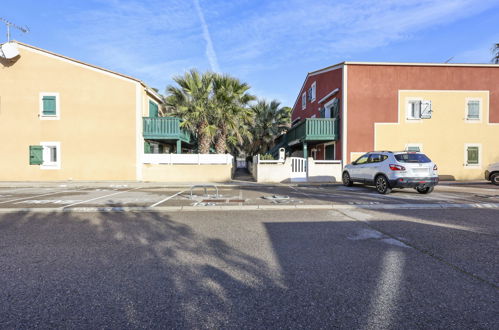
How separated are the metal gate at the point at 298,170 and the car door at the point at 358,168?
3316 mm

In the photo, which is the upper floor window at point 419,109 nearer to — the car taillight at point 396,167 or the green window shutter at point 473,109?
the green window shutter at point 473,109

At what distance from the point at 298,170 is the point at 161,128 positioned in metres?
9.52

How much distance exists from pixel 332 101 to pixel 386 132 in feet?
13.4

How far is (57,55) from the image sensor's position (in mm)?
14562

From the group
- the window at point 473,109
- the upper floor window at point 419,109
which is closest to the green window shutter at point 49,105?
the upper floor window at point 419,109

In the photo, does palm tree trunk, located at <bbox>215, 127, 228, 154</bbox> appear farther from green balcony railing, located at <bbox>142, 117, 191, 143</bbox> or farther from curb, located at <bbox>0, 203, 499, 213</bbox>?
curb, located at <bbox>0, 203, 499, 213</bbox>

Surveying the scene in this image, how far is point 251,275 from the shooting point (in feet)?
9.20

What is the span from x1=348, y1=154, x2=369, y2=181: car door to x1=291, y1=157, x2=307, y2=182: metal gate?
332cm

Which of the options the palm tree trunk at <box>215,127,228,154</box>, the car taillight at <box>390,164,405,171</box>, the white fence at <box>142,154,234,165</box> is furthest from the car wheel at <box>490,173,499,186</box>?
the palm tree trunk at <box>215,127,228,154</box>

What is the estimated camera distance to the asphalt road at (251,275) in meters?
2.02

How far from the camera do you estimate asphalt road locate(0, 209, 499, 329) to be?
2.02 meters

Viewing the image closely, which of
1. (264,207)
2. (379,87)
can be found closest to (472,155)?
(379,87)

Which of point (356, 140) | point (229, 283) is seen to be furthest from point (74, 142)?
point (356, 140)

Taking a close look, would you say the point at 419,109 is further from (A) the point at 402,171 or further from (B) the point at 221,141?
(B) the point at 221,141
